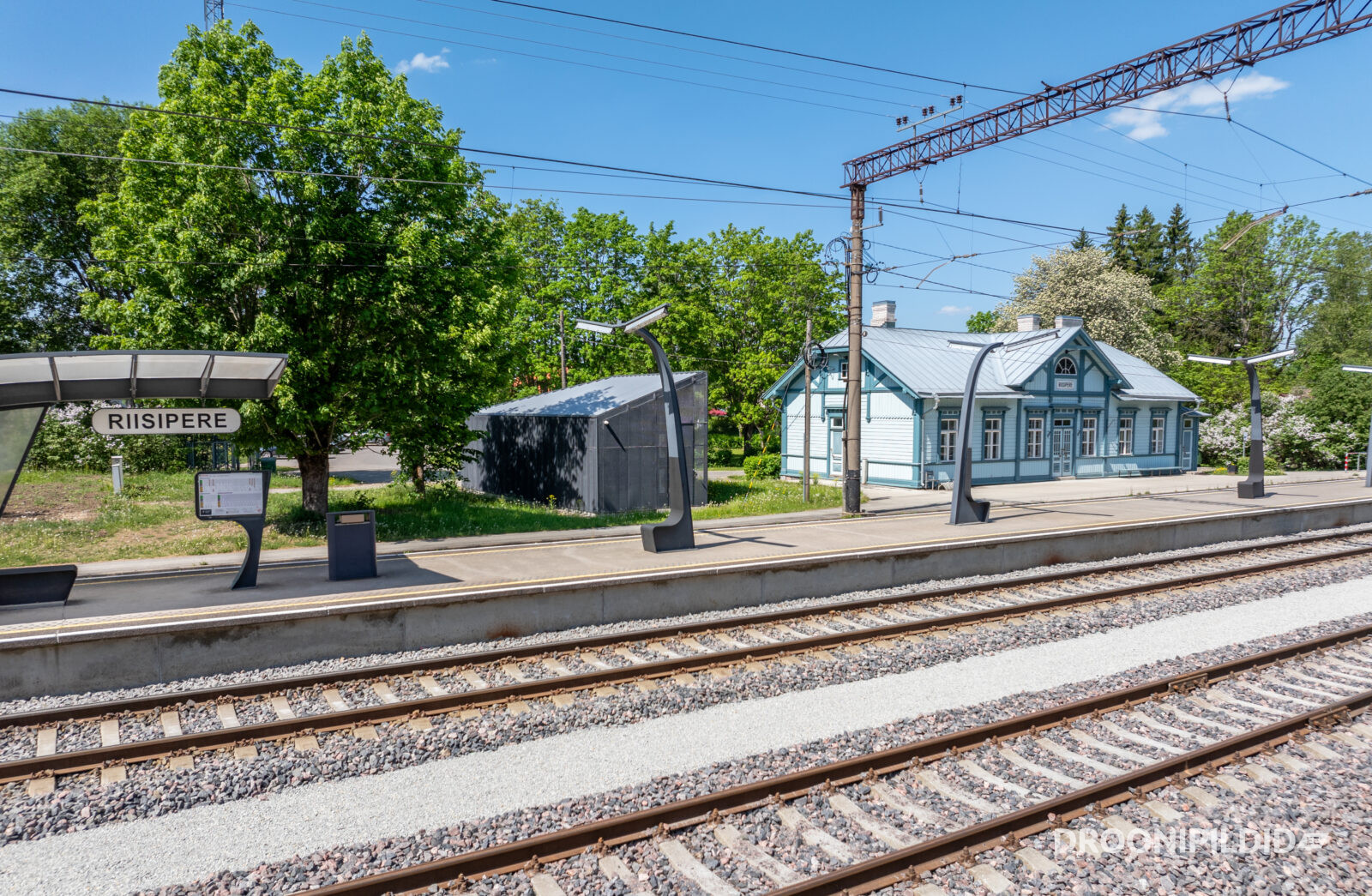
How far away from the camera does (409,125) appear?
686 inches

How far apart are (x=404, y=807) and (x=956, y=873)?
4028 millimetres

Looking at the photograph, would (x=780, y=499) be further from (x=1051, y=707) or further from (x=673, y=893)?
(x=673, y=893)

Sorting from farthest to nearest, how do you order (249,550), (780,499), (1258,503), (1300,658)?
(780,499) → (1258,503) → (249,550) → (1300,658)

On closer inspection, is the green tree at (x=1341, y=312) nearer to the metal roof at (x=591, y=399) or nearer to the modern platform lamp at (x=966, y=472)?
the modern platform lamp at (x=966, y=472)

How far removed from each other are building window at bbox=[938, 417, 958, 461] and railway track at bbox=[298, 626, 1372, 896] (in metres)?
22.0

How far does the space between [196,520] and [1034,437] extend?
30280 millimetres

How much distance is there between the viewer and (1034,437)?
108 feet

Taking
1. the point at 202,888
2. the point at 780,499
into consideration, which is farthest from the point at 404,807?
the point at 780,499

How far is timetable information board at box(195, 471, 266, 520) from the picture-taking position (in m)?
11.0

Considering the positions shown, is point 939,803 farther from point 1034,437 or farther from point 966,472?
point 1034,437

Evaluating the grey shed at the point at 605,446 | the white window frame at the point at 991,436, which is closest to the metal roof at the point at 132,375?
the grey shed at the point at 605,446

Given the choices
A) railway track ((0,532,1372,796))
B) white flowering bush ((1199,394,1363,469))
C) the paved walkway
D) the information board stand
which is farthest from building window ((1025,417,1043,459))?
the information board stand

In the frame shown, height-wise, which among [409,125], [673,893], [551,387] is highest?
[409,125]

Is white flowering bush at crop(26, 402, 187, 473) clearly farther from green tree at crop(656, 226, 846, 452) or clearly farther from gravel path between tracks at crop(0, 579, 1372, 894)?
gravel path between tracks at crop(0, 579, 1372, 894)
